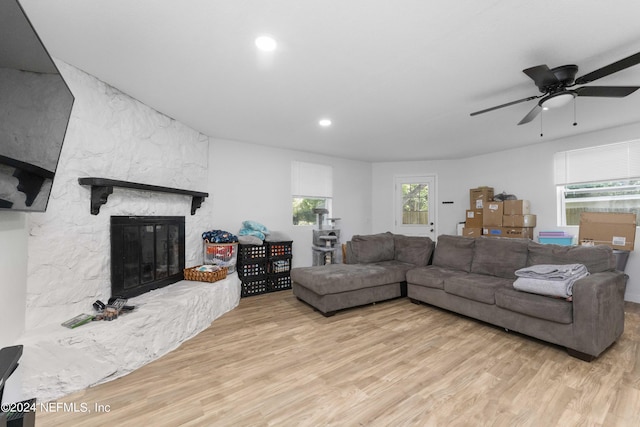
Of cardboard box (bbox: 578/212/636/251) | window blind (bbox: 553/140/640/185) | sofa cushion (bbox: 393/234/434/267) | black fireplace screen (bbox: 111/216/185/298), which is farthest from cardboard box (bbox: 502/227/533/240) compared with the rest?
black fireplace screen (bbox: 111/216/185/298)

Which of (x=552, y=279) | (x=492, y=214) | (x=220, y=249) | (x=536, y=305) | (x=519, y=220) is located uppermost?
(x=492, y=214)

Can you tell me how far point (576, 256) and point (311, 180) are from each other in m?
4.01

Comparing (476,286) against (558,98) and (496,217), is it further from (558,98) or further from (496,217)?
(496,217)

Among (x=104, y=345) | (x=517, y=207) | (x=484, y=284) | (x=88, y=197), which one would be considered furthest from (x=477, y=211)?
(x=88, y=197)

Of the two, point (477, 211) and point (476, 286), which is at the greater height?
point (477, 211)

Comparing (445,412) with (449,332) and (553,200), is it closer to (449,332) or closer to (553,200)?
(449,332)

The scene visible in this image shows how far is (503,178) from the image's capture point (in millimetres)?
5098

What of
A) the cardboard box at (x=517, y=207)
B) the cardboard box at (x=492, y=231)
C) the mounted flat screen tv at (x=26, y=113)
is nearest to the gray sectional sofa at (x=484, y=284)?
the cardboard box at (x=492, y=231)

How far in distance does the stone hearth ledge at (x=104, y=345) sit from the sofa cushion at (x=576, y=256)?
3.82 m

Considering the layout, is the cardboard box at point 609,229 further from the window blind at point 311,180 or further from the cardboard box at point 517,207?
the window blind at point 311,180

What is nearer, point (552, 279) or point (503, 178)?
point (552, 279)

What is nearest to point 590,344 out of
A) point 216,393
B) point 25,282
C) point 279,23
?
point 216,393

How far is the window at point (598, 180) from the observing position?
376cm

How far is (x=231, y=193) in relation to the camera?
443cm
